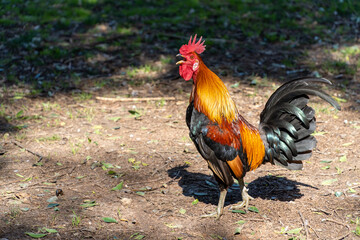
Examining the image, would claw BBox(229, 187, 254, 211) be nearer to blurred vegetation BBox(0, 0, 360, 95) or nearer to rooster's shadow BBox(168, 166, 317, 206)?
rooster's shadow BBox(168, 166, 317, 206)

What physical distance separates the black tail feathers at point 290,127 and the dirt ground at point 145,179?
0.67 m

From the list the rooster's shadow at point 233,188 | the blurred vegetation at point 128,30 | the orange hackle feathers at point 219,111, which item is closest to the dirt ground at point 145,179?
the rooster's shadow at point 233,188

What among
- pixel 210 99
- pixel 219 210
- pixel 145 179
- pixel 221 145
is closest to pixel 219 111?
pixel 210 99

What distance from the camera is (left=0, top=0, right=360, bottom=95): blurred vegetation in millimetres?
8992

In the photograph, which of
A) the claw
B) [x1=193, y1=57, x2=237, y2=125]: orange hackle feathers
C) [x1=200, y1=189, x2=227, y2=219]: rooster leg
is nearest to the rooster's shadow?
the claw

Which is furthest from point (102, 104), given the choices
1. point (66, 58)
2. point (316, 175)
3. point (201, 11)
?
point (201, 11)

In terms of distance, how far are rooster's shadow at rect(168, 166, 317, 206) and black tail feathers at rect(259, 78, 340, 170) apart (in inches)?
24.5

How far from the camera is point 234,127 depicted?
438 cm

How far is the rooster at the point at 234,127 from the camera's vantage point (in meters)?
4.29

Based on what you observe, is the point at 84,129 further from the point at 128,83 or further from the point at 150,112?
the point at 128,83

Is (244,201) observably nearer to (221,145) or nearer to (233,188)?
(233,188)

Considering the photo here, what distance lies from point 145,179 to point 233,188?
118 centimetres

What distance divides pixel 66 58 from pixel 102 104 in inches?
91.4

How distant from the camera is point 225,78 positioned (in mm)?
8484
